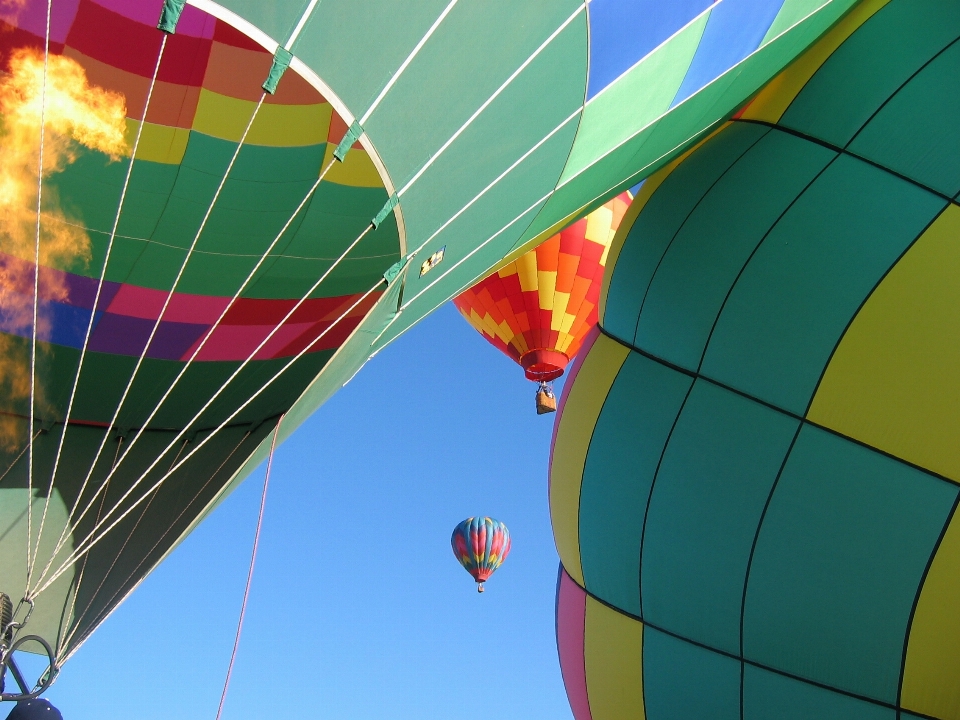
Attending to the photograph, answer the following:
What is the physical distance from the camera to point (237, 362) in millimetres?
4605

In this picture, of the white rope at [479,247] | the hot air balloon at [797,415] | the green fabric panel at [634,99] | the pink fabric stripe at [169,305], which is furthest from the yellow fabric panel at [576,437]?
the pink fabric stripe at [169,305]

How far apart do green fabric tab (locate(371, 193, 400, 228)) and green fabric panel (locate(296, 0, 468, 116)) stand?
1.52 feet

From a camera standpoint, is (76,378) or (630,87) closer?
(630,87)

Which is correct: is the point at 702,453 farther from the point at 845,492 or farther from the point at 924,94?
the point at 924,94

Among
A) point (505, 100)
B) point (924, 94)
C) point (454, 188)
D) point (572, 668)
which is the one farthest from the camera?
point (572, 668)

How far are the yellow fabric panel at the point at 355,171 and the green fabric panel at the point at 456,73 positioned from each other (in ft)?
0.60

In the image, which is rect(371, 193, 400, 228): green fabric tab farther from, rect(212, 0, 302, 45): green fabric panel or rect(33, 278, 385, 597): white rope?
rect(212, 0, 302, 45): green fabric panel

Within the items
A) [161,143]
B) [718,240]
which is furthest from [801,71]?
[161,143]

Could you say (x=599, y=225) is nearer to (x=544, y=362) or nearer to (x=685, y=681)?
(x=544, y=362)

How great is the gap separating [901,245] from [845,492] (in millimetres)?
915

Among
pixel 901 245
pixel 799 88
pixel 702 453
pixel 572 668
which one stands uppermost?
pixel 799 88

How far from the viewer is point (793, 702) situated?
326 cm

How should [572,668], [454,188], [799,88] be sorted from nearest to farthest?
[454,188], [799,88], [572,668]

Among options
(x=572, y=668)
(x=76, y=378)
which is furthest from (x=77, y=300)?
(x=572, y=668)
